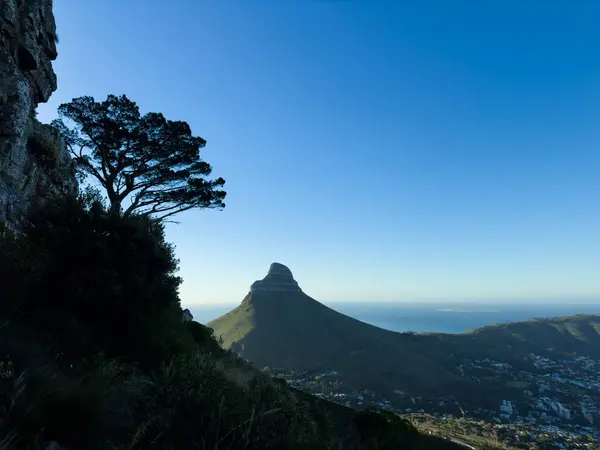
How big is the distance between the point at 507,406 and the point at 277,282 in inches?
3864

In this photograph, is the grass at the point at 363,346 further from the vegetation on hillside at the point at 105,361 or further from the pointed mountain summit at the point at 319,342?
the vegetation on hillside at the point at 105,361

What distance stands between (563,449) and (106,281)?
67152 millimetres

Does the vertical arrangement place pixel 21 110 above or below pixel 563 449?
above

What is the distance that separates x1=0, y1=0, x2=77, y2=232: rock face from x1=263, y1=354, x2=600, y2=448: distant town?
173 feet

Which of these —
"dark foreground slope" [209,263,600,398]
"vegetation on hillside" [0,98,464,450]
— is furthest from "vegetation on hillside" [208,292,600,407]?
"vegetation on hillside" [0,98,464,450]

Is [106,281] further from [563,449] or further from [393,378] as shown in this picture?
[393,378]

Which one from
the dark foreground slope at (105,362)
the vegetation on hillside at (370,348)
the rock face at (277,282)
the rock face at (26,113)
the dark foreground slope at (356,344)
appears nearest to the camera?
the dark foreground slope at (105,362)

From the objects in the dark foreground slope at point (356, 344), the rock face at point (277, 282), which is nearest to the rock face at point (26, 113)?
the dark foreground slope at point (356, 344)

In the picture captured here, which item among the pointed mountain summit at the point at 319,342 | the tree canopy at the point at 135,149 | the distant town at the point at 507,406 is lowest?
the distant town at the point at 507,406

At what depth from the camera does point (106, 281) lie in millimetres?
9203

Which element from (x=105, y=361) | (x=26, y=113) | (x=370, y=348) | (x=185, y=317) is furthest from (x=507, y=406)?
(x=26, y=113)

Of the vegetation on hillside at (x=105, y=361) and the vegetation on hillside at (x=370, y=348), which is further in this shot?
the vegetation on hillside at (x=370, y=348)

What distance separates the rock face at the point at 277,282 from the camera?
148750 mm

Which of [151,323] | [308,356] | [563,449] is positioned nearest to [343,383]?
[308,356]
